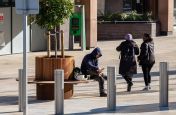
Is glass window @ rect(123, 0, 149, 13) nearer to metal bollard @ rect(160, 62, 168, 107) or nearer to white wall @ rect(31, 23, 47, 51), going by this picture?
white wall @ rect(31, 23, 47, 51)

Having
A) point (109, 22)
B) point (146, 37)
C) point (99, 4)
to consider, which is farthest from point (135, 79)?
point (99, 4)

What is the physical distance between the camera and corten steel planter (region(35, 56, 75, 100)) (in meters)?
15.3

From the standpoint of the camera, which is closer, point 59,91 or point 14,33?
point 59,91

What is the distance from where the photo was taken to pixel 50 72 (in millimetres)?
15328

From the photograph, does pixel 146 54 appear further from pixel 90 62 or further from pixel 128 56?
pixel 90 62

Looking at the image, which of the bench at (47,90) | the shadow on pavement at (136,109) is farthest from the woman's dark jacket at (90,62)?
the shadow on pavement at (136,109)

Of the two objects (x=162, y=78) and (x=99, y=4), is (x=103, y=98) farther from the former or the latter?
(x=99, y=4)

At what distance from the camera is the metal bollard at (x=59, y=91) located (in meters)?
12.9

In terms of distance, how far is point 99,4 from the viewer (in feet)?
131

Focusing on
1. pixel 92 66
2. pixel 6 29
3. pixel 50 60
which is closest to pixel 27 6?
pixel 50 60

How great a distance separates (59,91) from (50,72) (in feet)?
7.67

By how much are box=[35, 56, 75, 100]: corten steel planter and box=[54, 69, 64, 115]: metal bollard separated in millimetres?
2111

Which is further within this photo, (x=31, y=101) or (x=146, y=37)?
(x=146, y=37)

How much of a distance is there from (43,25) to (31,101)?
190 cm
